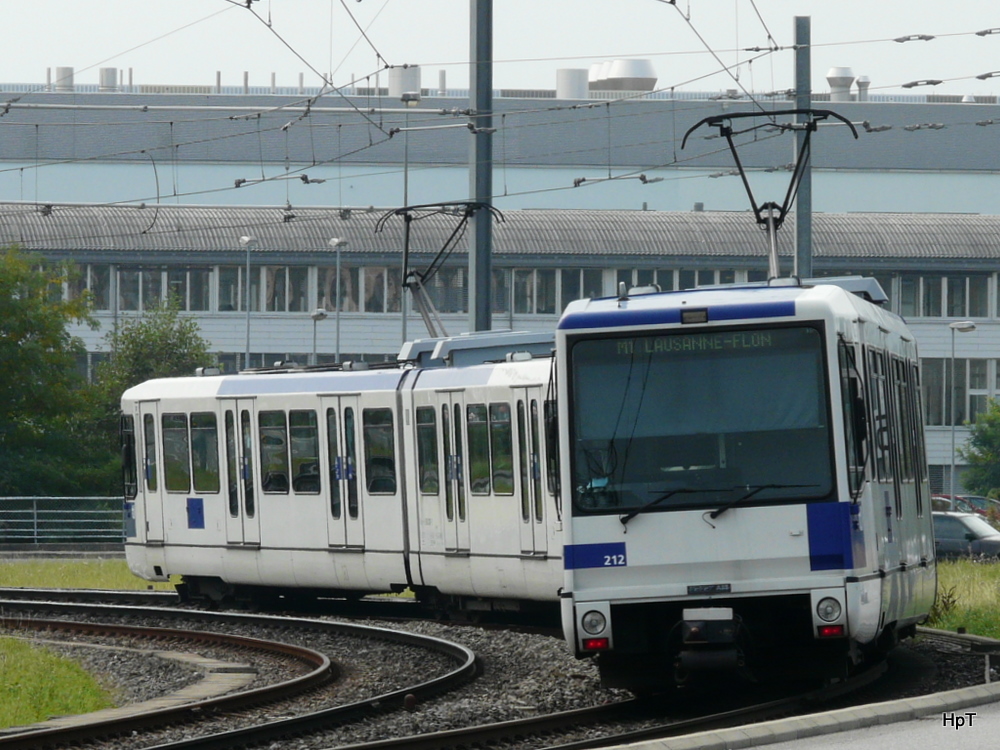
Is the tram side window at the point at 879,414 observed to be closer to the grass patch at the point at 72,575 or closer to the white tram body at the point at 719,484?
the white tram body at the point at 719,484

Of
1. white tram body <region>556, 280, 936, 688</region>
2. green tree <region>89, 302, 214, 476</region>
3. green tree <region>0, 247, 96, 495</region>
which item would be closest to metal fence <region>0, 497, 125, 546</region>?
green tree <region>0, 247, 96, 495</region>

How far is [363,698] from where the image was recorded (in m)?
13.2

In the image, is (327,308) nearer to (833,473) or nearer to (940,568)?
Result: (940,568)

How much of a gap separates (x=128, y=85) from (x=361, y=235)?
23.7 meters

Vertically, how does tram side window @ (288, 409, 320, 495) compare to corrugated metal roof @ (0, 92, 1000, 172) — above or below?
below

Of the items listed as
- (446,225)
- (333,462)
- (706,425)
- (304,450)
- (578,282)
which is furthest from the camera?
(578,282)

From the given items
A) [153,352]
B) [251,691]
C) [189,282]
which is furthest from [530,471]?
[189,282]

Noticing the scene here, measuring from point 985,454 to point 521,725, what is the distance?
5269cm

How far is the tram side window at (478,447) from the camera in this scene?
18.6 m

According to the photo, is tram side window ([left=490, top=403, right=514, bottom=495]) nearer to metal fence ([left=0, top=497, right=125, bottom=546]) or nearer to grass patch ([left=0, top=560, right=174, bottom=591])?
grass patch ([left=0, top=560, right=174, bottom=591])

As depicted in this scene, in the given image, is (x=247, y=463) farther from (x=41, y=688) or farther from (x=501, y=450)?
A: (x=41, y=688)

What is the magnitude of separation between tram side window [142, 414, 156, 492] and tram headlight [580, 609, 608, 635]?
502 inches

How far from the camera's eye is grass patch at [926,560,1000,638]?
1716 cm

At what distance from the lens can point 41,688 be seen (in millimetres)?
14328
